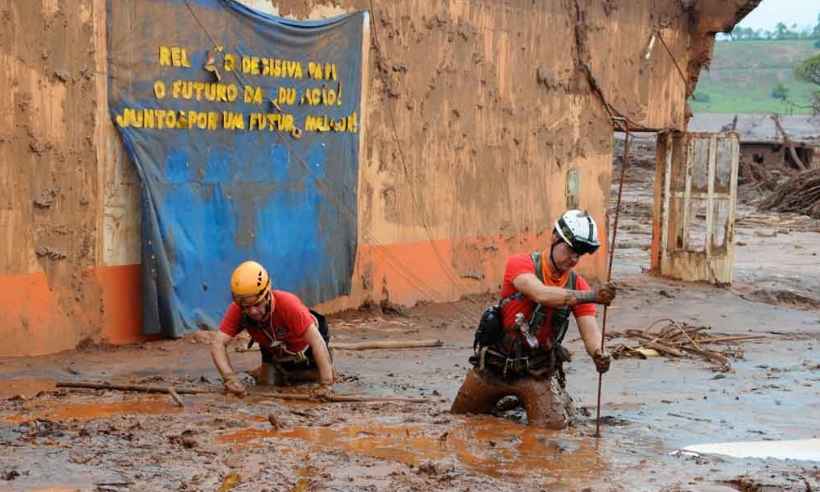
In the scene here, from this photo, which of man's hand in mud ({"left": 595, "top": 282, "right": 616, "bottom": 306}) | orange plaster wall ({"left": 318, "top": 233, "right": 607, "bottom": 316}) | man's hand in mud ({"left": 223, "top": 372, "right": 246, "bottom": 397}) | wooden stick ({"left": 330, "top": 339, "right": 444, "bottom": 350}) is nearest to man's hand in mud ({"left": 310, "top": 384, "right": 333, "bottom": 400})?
man's hand in mud ({"left": 223, "top": 372, "right": 246, "bottom": 397})

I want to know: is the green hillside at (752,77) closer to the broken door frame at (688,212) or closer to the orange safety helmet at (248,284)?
the broken door frame at (688,212)

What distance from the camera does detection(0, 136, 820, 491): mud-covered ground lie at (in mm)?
8078

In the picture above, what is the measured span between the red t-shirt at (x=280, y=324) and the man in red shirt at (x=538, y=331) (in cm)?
134

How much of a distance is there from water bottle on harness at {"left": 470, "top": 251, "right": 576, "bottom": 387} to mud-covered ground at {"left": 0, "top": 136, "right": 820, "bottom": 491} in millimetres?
401

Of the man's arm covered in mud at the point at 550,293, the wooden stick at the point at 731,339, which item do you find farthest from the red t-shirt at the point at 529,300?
the wooden stick at the point at 731,339

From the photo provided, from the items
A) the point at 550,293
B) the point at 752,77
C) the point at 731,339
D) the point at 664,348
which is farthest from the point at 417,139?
the point at 752,77

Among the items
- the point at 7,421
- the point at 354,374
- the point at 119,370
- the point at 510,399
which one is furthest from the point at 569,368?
the point at 7,421

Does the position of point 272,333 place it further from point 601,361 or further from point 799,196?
point 799,196

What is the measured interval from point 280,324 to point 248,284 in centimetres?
64

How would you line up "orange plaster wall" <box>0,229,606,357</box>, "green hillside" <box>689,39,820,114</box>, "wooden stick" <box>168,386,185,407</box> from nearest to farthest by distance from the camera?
1. "wooden stick" <box>168,386,185,407</box>
2. "orange plaster wall" <box>0,229,606,357</box>
3. "green hillside" <box>689,39,820,114</box>

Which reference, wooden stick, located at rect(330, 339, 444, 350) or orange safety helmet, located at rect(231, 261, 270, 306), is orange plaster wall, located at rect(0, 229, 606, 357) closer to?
wooden stick, located at rect(330, 339, 444, 350)

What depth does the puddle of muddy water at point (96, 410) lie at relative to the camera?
9.44 meters

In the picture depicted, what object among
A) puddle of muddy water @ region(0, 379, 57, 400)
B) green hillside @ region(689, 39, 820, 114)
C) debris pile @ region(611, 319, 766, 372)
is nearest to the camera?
puddle of muddy water @ region(0, 379, 57, 400)

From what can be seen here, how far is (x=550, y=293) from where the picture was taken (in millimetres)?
9141
